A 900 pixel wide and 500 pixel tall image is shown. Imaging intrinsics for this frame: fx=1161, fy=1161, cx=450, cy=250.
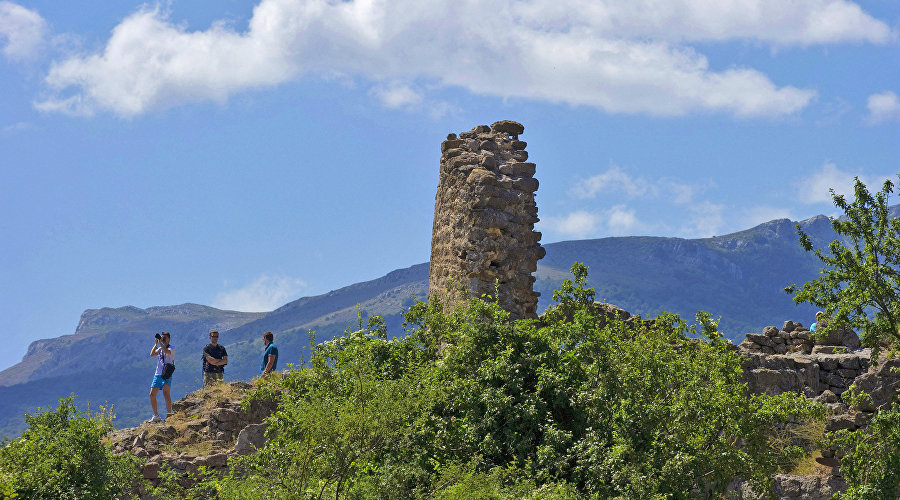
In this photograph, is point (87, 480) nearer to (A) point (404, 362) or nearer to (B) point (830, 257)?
(A) point (404, 362)

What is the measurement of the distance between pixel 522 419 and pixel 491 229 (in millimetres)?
4692

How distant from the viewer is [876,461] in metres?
16.9

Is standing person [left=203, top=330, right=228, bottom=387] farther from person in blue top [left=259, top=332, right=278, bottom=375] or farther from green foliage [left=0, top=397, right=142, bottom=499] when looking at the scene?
green foliage [left=0, top=397, right=142, bottom=499]

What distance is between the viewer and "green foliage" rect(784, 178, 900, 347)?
1742 centimetres

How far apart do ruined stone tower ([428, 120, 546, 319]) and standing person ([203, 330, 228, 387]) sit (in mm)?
4959

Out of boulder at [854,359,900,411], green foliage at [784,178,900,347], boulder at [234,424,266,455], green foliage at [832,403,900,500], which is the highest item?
green foliage at [784,178,900,347]

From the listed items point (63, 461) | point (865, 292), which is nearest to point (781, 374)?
point (865, 292)

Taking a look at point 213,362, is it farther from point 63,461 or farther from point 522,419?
point 522,419

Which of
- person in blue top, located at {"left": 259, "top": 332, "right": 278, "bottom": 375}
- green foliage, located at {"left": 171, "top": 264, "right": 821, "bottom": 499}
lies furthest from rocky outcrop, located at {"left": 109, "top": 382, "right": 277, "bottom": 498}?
green foliage, located at {"left": 171, "top": 264, "right": 821, "bottom": 499}

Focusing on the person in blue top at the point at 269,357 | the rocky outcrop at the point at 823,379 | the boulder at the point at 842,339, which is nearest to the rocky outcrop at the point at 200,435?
the person in blue top at the point at 269,357

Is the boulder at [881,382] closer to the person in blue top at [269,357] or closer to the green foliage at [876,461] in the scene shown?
the green foliage at [876,461]

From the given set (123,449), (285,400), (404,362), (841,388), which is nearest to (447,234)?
(404,362)

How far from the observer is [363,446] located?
1495cm

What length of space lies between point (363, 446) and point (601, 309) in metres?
8.83
